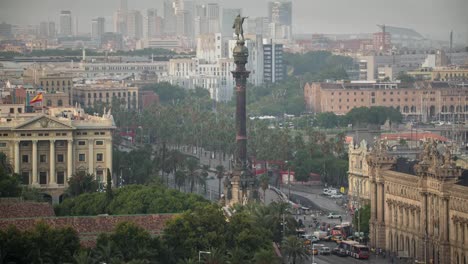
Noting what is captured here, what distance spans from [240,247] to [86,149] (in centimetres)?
2613

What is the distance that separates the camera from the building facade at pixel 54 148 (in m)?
73.3

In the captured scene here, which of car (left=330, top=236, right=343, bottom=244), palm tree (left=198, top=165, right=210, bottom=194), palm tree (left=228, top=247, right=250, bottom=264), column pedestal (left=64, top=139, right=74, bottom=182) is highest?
column pedestal (left=64, top=139, right=74, bottom=182)

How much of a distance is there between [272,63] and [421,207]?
117588 millimetres

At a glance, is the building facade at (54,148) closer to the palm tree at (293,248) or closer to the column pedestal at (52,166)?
the column pedestal at (52,166)

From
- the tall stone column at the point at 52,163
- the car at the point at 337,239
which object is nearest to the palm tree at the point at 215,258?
the car at the point at 337,239

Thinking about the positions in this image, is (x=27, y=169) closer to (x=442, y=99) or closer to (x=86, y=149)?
(x=86, y=149)

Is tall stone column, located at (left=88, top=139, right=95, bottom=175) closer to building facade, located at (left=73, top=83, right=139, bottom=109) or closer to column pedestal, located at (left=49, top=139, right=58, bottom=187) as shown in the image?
column pedestal, located at (left=49, top=139, right=58, bottom=187)

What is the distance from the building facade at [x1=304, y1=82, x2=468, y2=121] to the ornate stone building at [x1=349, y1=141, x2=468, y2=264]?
64.0 meters

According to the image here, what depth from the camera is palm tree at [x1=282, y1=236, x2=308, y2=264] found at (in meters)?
53.0

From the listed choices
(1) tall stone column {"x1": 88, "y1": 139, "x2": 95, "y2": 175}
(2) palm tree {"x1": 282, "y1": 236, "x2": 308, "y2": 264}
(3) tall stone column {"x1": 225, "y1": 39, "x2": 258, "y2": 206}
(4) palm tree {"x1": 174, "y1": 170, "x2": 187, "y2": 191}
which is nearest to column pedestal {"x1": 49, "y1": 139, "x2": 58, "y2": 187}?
(1) tall stone column {"x1": 88, "y1": 139, "x2": 95, "y2": 175}

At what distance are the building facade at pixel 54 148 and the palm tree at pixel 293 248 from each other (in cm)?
2046

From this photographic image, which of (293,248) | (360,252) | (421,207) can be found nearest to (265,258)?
(293,248)

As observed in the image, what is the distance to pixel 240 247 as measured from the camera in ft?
161

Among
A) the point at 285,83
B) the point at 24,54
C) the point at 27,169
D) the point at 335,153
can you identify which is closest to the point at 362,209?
the point at 27,169
